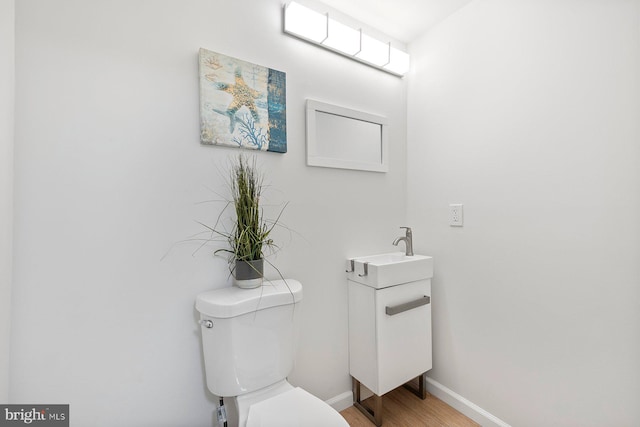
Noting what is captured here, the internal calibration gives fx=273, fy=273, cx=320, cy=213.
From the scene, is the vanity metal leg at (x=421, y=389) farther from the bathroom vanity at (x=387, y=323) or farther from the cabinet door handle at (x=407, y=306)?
the cabinet door handle at (x=407, y=306)

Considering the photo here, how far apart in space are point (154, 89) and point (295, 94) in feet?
1.97

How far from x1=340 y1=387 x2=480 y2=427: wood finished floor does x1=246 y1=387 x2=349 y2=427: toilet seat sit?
591mm

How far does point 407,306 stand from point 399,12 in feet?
5.18

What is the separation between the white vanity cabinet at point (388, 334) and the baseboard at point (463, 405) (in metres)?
0.17

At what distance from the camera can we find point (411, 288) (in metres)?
1.46

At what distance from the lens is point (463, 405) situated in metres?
1.44

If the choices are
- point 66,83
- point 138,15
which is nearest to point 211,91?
point 138,15

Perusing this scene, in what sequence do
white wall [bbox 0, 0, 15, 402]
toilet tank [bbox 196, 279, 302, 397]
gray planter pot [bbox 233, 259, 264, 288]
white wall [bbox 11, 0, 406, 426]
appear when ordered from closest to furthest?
white wall [bbox 0, 0, 15, 402] → white wall [bbox 11, 0, 406, 426] → toilet tank [bbox 196, 279, 302, 397] → gray planter pot [bbox 233, 259, 264, 288]

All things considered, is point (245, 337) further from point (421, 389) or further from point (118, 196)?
point (421, 389)

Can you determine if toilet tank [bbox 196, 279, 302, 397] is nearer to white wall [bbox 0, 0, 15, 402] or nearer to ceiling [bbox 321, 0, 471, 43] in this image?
white wall [bbox 0, 0, 15, 402]

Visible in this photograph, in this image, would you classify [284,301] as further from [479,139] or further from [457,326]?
[479,139]

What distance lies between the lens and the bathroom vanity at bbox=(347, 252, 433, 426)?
52.5 inches

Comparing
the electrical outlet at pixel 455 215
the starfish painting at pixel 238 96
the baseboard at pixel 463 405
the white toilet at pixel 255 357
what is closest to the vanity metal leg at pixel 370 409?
the baseboard at pixel 463 405

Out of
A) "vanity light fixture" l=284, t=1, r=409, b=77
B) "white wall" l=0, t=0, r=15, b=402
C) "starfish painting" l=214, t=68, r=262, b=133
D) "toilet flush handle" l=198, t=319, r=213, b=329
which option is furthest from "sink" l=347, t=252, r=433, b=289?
"white wall" l=0, t=0, r=15, b=402
